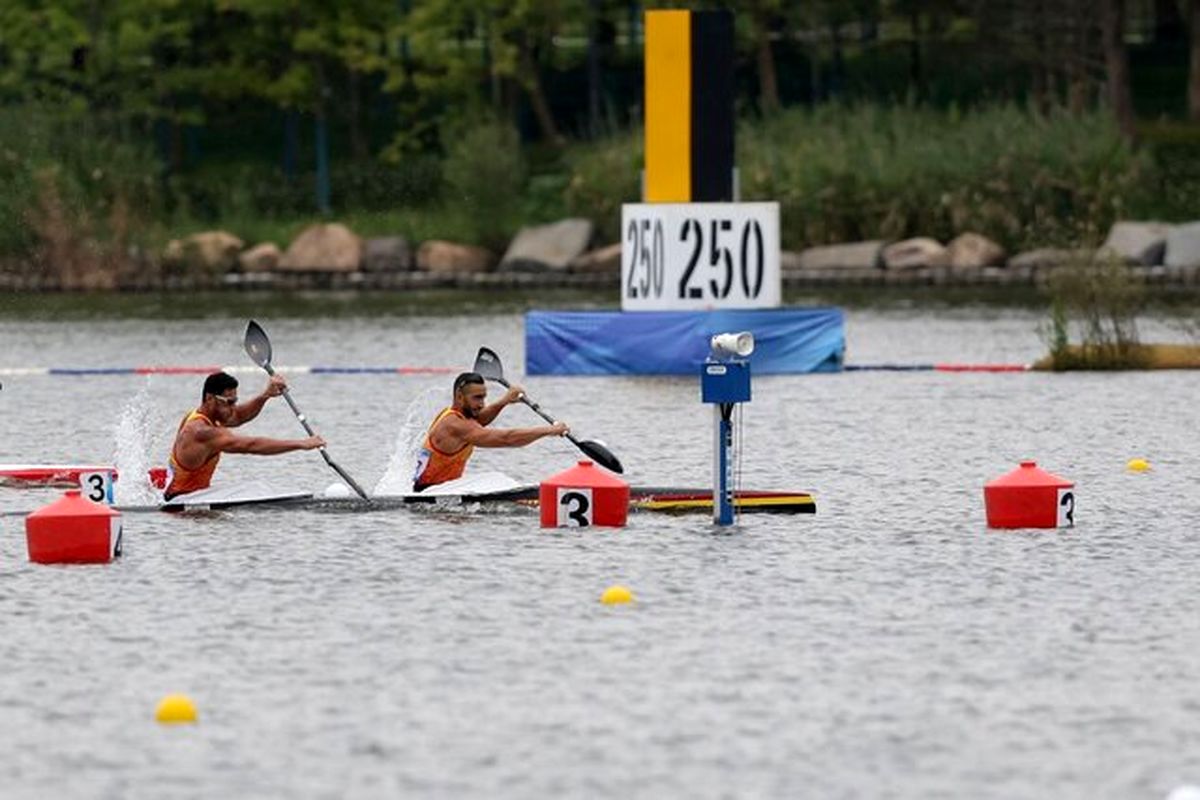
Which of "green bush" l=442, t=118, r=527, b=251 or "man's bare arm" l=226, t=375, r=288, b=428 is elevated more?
"green bush" l=442, t=118, r=527, b=251

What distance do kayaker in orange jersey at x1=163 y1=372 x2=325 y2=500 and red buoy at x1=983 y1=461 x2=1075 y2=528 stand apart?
16.4 feet

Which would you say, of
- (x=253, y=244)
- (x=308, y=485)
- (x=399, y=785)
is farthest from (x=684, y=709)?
(x=253, y=244)

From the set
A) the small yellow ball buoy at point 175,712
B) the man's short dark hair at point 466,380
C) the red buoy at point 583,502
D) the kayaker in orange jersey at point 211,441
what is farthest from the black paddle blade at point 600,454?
the small yellow ball buoy at point 175,712

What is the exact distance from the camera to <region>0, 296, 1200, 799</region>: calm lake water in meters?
15.2

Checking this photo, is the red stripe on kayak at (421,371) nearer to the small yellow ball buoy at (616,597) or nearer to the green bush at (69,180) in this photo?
the small yellow ball buoy at (616,597)

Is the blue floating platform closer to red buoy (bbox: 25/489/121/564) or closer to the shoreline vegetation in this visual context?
red buoy (bbox: 25/489/121/564)

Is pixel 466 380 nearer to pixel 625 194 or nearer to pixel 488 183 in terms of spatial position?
pixel 625 194

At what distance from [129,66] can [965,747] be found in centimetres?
6606

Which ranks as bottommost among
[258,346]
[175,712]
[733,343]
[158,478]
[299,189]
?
[175,712]

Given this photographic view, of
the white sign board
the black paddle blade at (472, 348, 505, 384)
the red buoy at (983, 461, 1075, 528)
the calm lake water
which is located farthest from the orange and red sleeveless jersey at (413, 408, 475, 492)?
the white sign board

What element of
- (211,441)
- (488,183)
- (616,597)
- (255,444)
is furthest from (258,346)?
(488,183)

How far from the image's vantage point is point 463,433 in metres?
25.6

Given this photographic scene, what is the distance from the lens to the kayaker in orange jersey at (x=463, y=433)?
83.8 feet

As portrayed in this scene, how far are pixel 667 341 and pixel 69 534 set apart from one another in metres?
19.4
